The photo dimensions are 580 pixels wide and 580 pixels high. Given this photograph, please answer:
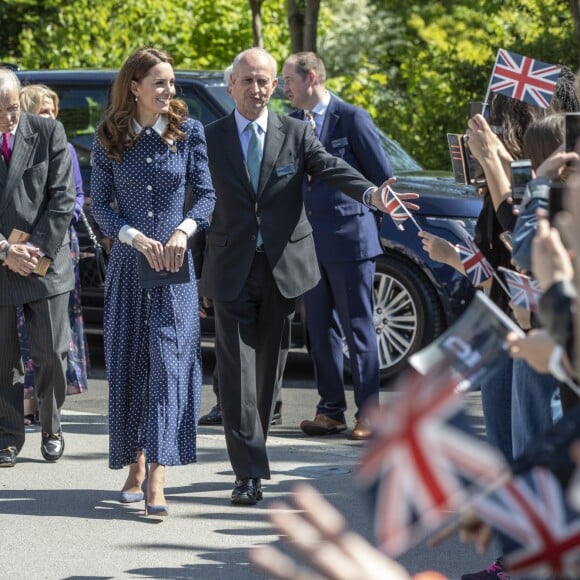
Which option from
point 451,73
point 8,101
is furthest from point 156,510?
point 451,73

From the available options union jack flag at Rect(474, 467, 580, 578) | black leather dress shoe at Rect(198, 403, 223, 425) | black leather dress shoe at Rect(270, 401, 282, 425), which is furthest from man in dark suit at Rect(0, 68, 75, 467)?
union jack flag at Rect(474, 467, 580, 578)

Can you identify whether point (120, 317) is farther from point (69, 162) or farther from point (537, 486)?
point (537, 486)

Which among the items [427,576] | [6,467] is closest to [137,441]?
[6,467]

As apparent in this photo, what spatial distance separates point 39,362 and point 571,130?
390 cm

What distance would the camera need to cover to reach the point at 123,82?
617 centimetres

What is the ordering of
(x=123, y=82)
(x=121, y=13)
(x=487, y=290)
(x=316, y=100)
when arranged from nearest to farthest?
(x=487, y=290), (x=123, y=82), (x=316, y=100), (x=121, y=13)

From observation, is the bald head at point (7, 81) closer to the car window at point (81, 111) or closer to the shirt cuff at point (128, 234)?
the shirt cuff at point (128, 234)

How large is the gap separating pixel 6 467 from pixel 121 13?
12.5 meters

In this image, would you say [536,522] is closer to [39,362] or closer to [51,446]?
[51,446]

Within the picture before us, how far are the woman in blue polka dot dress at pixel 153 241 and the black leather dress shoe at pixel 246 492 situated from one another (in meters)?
0.29

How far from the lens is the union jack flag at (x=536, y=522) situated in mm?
1967

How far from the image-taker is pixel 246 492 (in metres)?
6.23

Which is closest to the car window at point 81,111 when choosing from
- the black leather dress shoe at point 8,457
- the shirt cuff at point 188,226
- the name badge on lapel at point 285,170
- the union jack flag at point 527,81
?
the black leather dress shoe at point 8,457

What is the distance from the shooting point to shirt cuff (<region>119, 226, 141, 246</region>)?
6047mm
